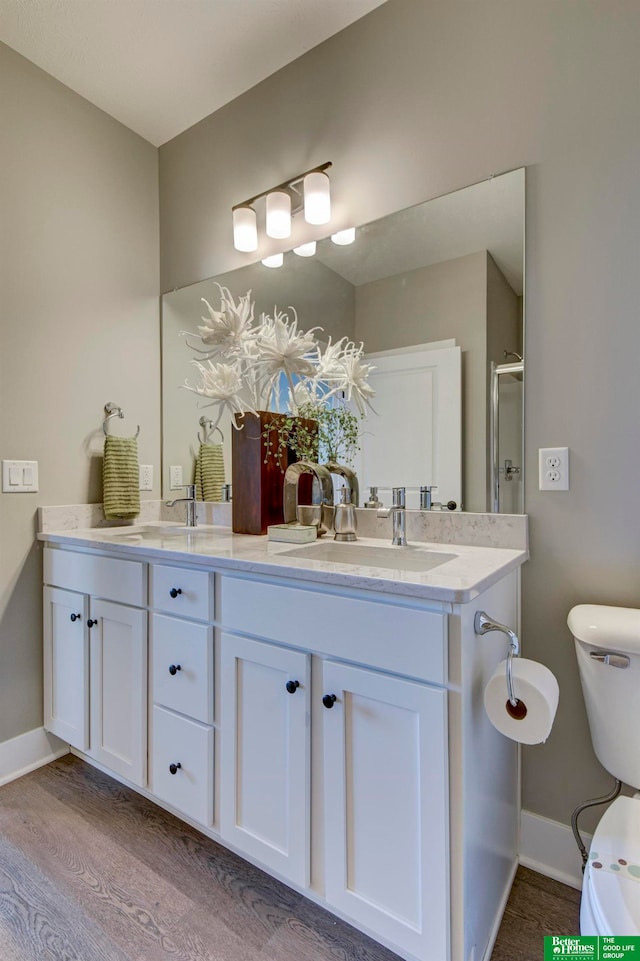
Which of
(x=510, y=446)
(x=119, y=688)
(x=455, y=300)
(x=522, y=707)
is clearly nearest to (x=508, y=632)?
(x=522, y=707)

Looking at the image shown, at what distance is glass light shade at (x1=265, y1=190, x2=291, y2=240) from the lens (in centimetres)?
180

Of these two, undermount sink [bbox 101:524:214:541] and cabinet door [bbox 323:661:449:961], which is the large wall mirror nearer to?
cabinet door [bbox 323:661:449:961]

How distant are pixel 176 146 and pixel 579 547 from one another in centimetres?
234

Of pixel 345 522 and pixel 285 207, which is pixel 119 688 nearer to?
pixel 345 522

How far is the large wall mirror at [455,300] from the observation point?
54.4 inches

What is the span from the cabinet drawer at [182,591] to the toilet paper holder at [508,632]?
68 centimetres

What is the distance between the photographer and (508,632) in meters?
0.96

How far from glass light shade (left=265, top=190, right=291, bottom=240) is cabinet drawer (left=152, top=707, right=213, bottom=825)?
1.68 meters

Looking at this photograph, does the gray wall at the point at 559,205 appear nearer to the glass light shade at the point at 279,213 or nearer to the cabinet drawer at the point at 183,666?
the glass light shade at the point at 279,213

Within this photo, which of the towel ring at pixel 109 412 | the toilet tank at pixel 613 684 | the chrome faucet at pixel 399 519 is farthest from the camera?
the towel ring at pixel 109 412

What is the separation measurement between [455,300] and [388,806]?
134 centimetres

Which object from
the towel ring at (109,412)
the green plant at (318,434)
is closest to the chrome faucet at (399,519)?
the green plant at (318,434)

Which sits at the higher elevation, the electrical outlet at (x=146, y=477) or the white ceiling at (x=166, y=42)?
the white ceiling at (x=166, y=42)

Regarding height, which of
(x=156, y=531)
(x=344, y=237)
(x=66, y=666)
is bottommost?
(x=66, y=666)
